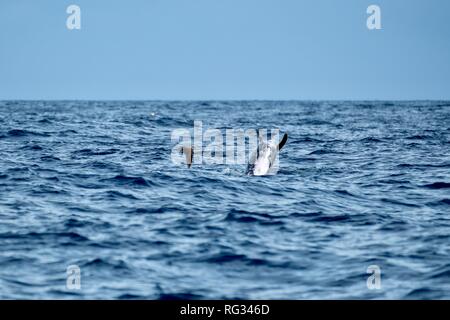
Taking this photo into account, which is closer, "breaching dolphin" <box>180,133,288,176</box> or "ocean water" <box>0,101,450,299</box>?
"ocean water" <box>0,101,450,299</box>

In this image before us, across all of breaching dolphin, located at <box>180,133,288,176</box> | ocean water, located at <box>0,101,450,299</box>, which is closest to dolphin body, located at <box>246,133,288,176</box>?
breaching dolphin, located at <box>180,133,288,176</box>

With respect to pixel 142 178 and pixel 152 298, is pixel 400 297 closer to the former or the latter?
pixel 152 298

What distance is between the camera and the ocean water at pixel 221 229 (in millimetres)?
9102

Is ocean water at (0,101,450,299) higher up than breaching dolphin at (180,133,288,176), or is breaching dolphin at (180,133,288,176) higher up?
breaching dolphin at (180,133,288,176)

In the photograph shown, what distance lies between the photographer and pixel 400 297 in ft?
28.0

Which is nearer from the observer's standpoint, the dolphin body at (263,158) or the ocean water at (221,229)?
the ocean water at (221,229)

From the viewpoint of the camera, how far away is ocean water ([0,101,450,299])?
358 inches

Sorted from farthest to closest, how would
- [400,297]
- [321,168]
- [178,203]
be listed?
[321,168]
[178,203]
[400,297]

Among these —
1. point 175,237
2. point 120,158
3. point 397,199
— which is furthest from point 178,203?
point 120,158

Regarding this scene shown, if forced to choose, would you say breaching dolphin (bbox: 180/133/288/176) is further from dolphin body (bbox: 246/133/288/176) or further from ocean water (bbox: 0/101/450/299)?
ocean water (bbox: 0/101/450/299)

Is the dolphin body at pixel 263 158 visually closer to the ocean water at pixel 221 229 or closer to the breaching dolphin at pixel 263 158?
the breaching dolphin at pixel 263 158

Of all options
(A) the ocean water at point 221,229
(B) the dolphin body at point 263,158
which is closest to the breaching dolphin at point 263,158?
(B) the dolphin body at point 263,158

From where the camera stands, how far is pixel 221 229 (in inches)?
482
